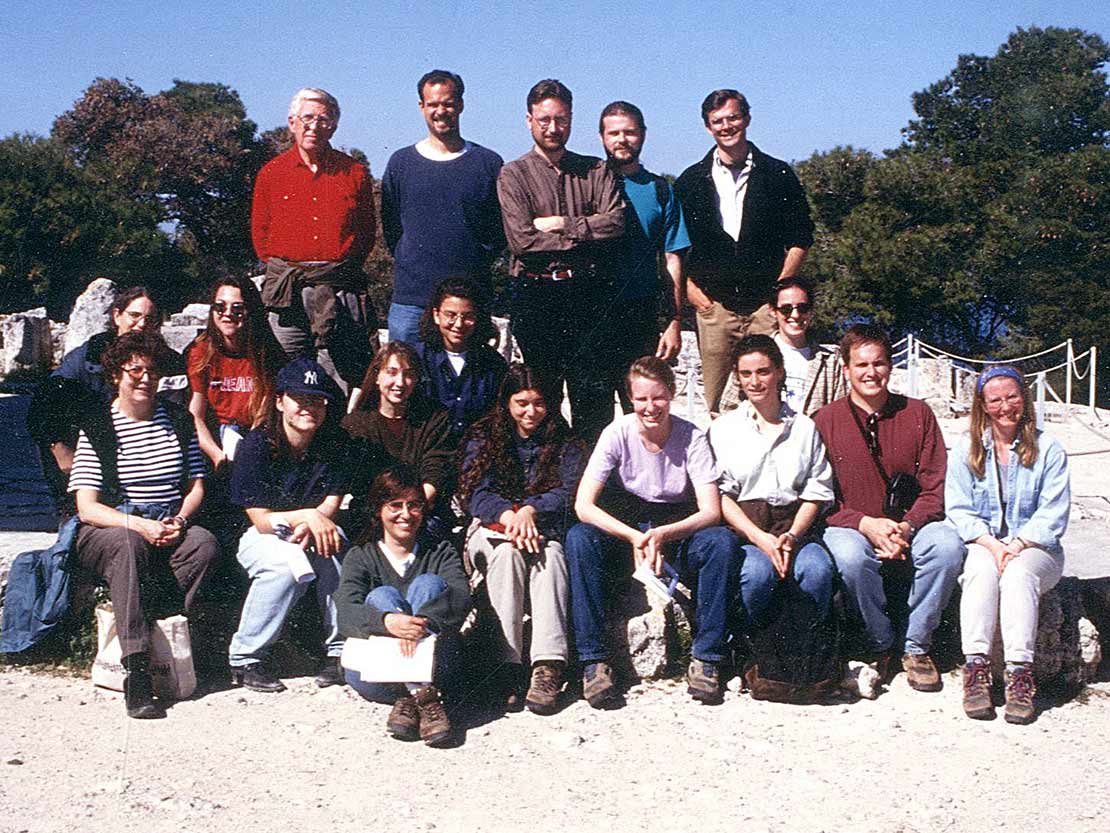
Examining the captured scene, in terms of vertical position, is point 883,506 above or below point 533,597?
above

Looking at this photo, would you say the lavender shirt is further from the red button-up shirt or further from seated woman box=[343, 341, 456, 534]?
the red button-up shirt

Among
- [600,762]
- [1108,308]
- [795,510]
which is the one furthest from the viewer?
[1108,308]

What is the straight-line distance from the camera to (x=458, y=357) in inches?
195

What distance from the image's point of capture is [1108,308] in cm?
2145

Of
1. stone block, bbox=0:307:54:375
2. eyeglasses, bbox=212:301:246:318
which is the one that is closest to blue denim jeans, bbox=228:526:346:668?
eyeglasses, bbox=212:301:246:318

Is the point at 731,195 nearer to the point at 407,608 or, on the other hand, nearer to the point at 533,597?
the point at 533,597

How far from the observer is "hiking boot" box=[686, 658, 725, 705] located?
4336mm

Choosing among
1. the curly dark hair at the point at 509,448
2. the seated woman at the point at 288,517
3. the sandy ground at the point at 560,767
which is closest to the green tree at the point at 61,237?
the seated woman at the point at 288,517

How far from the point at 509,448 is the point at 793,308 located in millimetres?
1466

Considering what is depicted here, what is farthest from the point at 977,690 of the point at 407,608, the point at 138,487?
the point at 138,487

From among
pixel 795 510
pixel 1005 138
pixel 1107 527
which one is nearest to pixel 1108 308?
pixel 1005 138

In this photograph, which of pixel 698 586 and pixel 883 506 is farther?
pixel 883 506

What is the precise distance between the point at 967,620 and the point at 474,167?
2902 millimetres

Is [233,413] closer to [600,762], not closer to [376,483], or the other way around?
[376,483]
